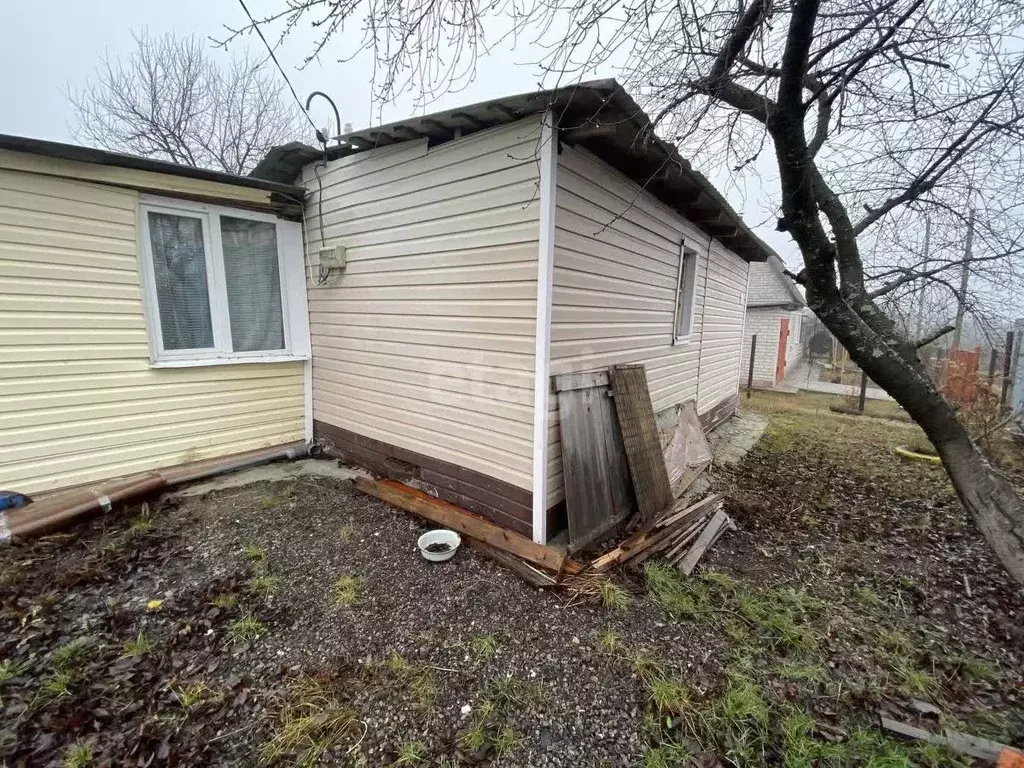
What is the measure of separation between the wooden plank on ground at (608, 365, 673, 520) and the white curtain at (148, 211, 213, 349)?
4.11m

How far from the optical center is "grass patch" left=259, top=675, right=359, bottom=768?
1.78 meters

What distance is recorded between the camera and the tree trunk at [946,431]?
9.11 feet

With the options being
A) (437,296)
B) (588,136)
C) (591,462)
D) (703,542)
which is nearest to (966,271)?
(703,542)

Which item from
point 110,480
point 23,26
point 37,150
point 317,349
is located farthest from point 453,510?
point 23,26

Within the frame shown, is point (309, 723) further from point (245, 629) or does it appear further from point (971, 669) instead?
point (971, 669)

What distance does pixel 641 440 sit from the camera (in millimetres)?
3898

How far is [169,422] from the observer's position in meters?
4.11

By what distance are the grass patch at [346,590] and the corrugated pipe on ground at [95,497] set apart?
2298 millimetres

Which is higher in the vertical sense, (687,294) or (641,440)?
(687,294)

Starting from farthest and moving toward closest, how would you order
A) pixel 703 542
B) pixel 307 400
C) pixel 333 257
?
pixel 307 400 → pixel 333 257 → pixel 703 542

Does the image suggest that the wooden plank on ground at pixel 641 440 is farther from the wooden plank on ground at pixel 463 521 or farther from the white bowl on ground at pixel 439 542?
the white bowl on ground at pixel 439 542

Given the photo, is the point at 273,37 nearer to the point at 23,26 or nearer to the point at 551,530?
the point at 551,530

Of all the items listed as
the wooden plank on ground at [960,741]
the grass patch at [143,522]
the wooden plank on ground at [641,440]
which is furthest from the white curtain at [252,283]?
the wooden plank on ground at [960,741]

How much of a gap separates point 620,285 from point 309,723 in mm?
3772
